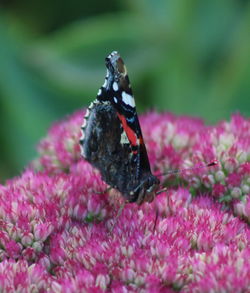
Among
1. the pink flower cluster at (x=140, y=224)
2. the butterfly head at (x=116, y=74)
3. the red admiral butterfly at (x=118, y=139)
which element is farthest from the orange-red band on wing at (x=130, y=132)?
the pink flower cluster at (x=140, y=224)

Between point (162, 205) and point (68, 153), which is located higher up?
point (68, 153)

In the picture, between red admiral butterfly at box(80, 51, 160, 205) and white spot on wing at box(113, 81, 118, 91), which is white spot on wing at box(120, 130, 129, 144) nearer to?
red admiral butterfly at box(80, 51, 160, 205)

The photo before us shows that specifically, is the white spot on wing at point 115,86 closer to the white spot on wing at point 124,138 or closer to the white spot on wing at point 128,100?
the white spot on wing at point 128,100

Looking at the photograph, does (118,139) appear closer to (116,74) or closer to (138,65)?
(116,74)

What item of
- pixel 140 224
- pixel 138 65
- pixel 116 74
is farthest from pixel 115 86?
pixel 138 65

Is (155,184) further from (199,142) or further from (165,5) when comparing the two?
(165,5)

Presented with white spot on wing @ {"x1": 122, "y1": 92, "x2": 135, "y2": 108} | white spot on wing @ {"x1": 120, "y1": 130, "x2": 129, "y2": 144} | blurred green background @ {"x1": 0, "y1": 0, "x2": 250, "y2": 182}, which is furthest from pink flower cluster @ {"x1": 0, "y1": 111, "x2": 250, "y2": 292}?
blurred green background @ {"x1": 0, "y1": 0, "x2": 250, "y2": 182}

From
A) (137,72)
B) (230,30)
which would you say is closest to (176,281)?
(137,72)
